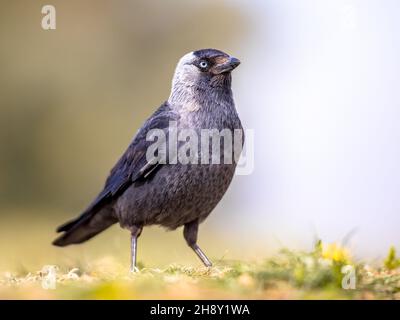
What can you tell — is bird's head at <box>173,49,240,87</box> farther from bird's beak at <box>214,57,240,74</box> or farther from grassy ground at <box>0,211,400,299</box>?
grassy ground at <box>0,211,400,299</box>

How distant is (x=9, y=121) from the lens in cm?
1459

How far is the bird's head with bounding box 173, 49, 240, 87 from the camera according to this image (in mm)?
6582

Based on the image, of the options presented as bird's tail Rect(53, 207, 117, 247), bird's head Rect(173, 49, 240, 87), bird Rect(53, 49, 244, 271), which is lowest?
bird's tail Rect(53, 207, 117, 247)

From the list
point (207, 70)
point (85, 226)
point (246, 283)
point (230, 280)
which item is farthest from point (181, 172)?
point (246, 283)

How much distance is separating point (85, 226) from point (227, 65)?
2107 mm

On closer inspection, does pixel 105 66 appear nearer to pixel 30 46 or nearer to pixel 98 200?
pixel 30 46

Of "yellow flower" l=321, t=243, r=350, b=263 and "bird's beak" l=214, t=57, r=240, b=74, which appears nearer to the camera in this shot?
"yellow flower" l=321, t=243, r=350, b=263

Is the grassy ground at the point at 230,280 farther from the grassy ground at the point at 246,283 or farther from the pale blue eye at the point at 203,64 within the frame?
the pale blue eye at the point at 203,64

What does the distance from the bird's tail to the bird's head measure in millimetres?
1426

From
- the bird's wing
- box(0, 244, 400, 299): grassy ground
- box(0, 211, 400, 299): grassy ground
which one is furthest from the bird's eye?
box(0, 244, 400, 299): grassy ground

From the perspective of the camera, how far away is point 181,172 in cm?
605

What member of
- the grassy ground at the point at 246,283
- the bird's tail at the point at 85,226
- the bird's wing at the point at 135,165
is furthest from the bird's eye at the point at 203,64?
the grassy ground at the point at 246,283
